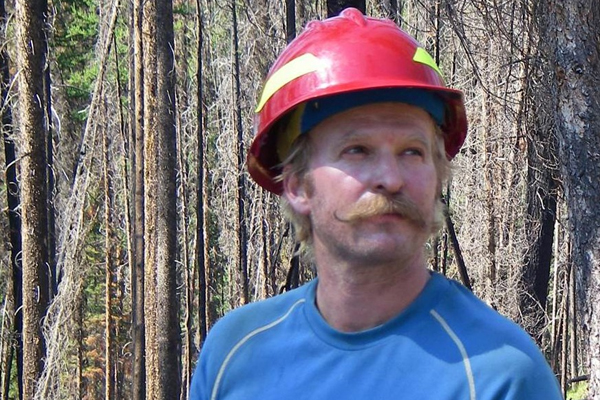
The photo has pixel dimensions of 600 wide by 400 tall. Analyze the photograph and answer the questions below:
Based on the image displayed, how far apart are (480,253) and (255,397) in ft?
51.0

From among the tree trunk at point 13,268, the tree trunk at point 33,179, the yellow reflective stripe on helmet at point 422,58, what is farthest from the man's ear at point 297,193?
the tree trunk at point 13,268

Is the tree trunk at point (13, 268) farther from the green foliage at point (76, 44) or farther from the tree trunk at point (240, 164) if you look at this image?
the tree trunk at point (240, 164)

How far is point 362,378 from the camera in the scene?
5.97 ft

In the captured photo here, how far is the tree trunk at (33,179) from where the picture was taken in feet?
41.1

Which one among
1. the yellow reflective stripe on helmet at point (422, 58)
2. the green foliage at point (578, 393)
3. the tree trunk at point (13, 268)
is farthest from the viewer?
the tree trunk at point (13, 268)

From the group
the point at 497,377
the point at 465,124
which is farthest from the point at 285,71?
the point at 497,377

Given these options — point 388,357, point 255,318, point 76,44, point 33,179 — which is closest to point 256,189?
point 33,179

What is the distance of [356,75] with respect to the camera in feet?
6.44

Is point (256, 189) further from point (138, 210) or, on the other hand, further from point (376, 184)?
point (376, 184)

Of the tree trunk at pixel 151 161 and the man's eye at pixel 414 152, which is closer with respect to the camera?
the man's eye at pixel 414 152

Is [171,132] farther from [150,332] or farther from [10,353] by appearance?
[10,353]

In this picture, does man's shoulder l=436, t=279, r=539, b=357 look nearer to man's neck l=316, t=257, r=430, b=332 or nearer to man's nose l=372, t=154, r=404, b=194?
man's neck l=316, t=257, r=430, b=332

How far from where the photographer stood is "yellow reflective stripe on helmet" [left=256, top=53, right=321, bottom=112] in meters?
2.06

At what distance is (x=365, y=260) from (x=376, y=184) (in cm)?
16
